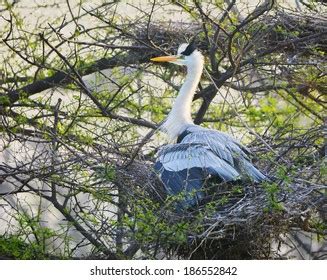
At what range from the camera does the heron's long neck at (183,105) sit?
17.2 feet

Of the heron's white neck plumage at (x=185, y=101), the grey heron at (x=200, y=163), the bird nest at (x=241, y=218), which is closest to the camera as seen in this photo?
the bird nest at (x=241, y=218)

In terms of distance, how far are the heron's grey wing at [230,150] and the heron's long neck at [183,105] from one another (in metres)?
0.28

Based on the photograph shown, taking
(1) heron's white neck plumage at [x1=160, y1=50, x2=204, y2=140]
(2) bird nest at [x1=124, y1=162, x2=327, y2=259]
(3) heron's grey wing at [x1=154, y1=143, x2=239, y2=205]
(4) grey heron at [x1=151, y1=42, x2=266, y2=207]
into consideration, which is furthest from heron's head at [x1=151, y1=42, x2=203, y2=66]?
(2) bird nest at [x1=124, y1=162, x2=327, y2=259]

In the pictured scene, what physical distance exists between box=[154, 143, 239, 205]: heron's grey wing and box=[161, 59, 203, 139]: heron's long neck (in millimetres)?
440

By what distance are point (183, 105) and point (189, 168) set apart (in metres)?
0.67

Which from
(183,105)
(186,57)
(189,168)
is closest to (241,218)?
(189,168)

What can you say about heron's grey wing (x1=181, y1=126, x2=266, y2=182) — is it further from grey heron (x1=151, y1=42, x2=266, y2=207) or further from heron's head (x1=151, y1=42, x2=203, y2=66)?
heron's head (x1=151, y1=42, x2=203, y2=66)

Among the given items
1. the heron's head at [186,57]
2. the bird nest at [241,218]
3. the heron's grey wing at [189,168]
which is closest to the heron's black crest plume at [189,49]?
the heron's head at [186,57]

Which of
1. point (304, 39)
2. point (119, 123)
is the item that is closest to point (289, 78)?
point (304, 39)

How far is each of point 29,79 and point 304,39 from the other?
52.3 inches

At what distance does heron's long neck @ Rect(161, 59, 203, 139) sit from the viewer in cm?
524

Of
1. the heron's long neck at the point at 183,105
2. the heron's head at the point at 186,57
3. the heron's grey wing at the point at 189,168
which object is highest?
the heron's head at the point at 186,57

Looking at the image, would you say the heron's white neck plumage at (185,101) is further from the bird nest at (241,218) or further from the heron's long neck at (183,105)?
the bird nest at (241,218)

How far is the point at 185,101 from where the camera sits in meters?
5.27
